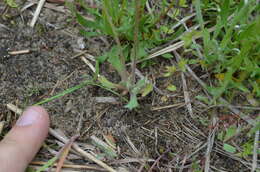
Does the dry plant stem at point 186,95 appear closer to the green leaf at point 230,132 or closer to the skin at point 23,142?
the green leaf at point 230,132

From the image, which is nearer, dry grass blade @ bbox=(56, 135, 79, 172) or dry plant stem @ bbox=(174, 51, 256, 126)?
dry grass blade @ bbox=(56, 135, 79, 172)

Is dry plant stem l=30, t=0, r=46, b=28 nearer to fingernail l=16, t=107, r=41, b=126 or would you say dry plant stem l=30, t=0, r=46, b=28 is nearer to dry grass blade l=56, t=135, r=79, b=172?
fingernail l=16, t=107, r=41, b=126

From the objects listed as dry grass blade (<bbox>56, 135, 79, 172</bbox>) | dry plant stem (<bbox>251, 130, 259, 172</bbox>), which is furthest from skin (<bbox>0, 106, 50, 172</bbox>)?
dry plant stem (<bbox>251, 130, 259, 172</bbox>)

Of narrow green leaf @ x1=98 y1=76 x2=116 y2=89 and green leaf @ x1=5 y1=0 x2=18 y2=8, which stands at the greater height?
green leaf @ x1=5 y1=0 x2=18 y2=8

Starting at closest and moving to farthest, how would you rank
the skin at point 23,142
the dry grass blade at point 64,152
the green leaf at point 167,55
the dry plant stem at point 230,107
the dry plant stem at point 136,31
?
the dry plant stem at point 136,31
the skin at point 23,142
the dry grass blade at point 64,152
the dry plant stem at point 230,107
the green leaf at point 167,55

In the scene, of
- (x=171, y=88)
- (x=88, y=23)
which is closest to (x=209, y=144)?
(x=171, y=88)

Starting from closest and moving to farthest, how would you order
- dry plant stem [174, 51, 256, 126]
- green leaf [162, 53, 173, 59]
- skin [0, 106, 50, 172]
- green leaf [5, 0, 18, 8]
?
skin [0, 106, 50, 172] → dry plant stem [174, 51, 256, 126] → green leaf [162, 53, 173, 59] → green leaf [5, 0, 18, 8]

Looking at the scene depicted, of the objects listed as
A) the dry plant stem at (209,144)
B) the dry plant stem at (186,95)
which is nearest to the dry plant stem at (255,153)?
the dry plant stem at (209,144)

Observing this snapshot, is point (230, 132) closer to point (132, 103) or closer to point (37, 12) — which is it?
point (132, 103)
